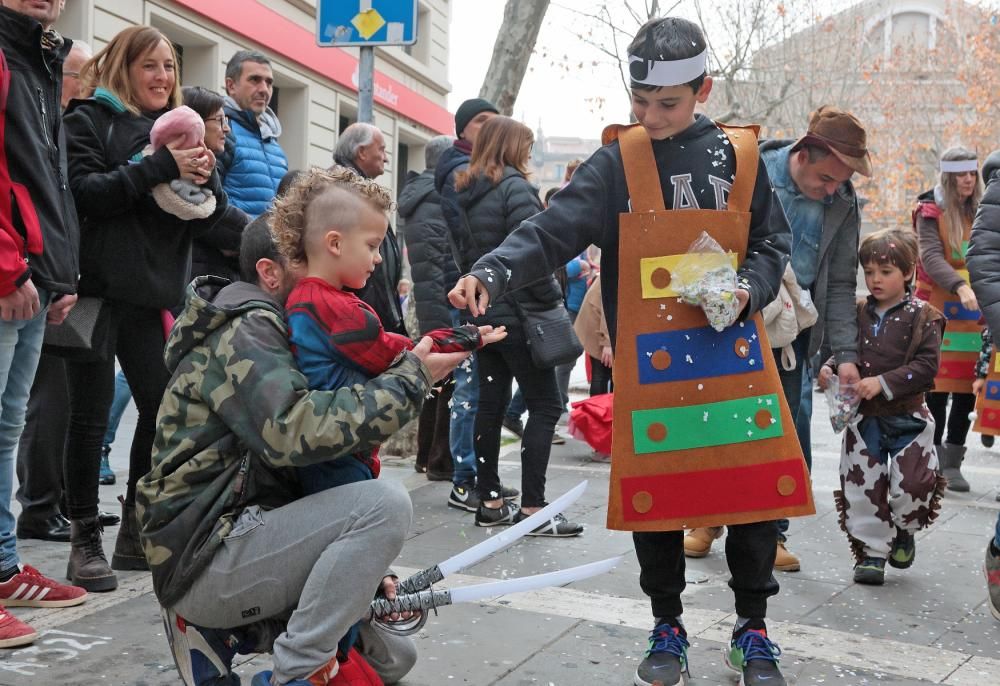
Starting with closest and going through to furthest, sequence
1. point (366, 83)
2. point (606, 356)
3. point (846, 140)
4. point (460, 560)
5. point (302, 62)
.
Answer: point (460, 560), point (846, 140), point (366, 83), point (606, 356), point (302, 62)

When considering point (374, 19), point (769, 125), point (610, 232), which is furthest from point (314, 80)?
point (769, 125)

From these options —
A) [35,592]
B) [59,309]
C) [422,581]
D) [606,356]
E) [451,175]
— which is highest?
[451,175]

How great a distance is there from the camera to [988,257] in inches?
160

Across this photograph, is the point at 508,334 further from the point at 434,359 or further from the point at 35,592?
the point at 434,359

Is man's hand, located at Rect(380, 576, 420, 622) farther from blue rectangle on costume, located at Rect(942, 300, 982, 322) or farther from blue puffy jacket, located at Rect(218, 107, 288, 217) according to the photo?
blue rectangle on costume, located at Rect(942, 300, 982, 322)

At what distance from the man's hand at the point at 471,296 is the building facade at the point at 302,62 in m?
10.0

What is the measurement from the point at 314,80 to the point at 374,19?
12.1m

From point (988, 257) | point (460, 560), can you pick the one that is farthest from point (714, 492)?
point (988, 257)

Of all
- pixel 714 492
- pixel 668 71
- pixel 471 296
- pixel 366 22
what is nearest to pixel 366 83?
pixel 366 22

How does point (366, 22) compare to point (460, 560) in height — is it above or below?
above

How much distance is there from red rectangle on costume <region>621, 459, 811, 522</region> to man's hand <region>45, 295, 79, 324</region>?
2.00 meters

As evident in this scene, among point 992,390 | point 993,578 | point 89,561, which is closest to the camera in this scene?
point 89,561

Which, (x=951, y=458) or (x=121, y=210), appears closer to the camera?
(x=121, y=210)

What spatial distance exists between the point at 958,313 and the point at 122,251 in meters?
5.33
